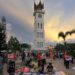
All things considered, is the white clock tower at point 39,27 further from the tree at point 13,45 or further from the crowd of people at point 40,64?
the crowd of people at point 40,64

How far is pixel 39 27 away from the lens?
138500 millimetres

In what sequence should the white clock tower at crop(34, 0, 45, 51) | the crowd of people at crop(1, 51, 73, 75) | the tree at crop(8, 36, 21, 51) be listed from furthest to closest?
the white clock tower at crop(34, 0, 45, 51) → the tree at crop(8, 36, 21, 51) → the crowd of people at crop(1, 51, 73, 75)

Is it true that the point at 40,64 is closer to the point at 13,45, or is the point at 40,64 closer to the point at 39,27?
the point at 13,45

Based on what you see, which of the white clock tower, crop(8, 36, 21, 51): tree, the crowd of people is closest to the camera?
the crowd of people

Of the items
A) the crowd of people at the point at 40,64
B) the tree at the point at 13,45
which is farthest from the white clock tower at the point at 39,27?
the crowd of people at the point at 40,64

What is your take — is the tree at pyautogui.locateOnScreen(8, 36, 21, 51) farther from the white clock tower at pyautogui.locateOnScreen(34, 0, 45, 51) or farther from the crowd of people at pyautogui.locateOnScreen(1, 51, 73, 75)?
the crowd of people at pyautogui.locateOnScreen(1, 51, 73, 75)

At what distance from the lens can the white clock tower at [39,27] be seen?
138 metres

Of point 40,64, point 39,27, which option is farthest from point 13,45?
point 40,64

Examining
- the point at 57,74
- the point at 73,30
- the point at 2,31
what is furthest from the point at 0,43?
the point at 57,74

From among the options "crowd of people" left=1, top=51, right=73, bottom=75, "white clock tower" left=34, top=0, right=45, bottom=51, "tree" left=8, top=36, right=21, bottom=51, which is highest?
"white clock tower" left=34, top=0, right=45, bottom=51

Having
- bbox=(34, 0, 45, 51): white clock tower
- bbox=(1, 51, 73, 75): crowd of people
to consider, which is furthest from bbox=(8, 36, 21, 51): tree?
bbox=(1, 51, 73, 75): crowd of people

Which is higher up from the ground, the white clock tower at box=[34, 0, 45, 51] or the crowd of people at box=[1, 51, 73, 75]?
the white clock tower at box=[34, 0, 45, 51]

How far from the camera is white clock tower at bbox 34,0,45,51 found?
13750cm

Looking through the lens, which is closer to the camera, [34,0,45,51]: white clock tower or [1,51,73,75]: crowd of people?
[1,51,73,75]: crowd of people
